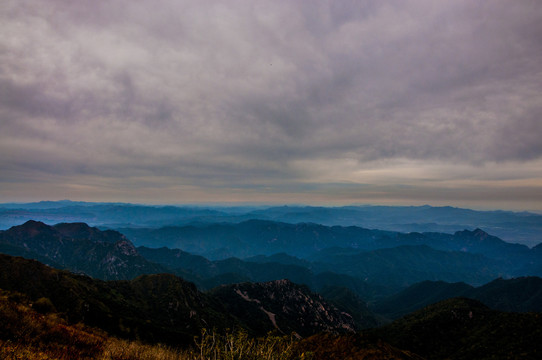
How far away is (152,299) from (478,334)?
723ft

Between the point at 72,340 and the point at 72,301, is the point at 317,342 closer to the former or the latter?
the point at 72,340

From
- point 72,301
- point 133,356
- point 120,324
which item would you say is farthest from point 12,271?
point 133,356

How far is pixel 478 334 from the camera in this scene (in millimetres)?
119438

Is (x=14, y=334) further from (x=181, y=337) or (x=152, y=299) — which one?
(x=152, y=299)

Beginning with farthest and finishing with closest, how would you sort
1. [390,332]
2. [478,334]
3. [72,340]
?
[390,332], [478,334], [72,340]

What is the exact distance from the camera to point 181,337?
367 feet

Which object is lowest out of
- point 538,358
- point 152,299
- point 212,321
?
point 212,321

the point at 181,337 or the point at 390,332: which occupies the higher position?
the point at 181,337

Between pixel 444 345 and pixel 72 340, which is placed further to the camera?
pixel 444 345

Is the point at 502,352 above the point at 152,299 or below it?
above

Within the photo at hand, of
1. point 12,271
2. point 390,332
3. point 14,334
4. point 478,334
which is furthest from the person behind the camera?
point 390,332

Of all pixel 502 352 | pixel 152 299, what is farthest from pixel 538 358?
pixel 152 299

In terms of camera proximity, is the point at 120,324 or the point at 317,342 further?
the point at 120,324

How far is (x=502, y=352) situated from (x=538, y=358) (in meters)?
12.8
